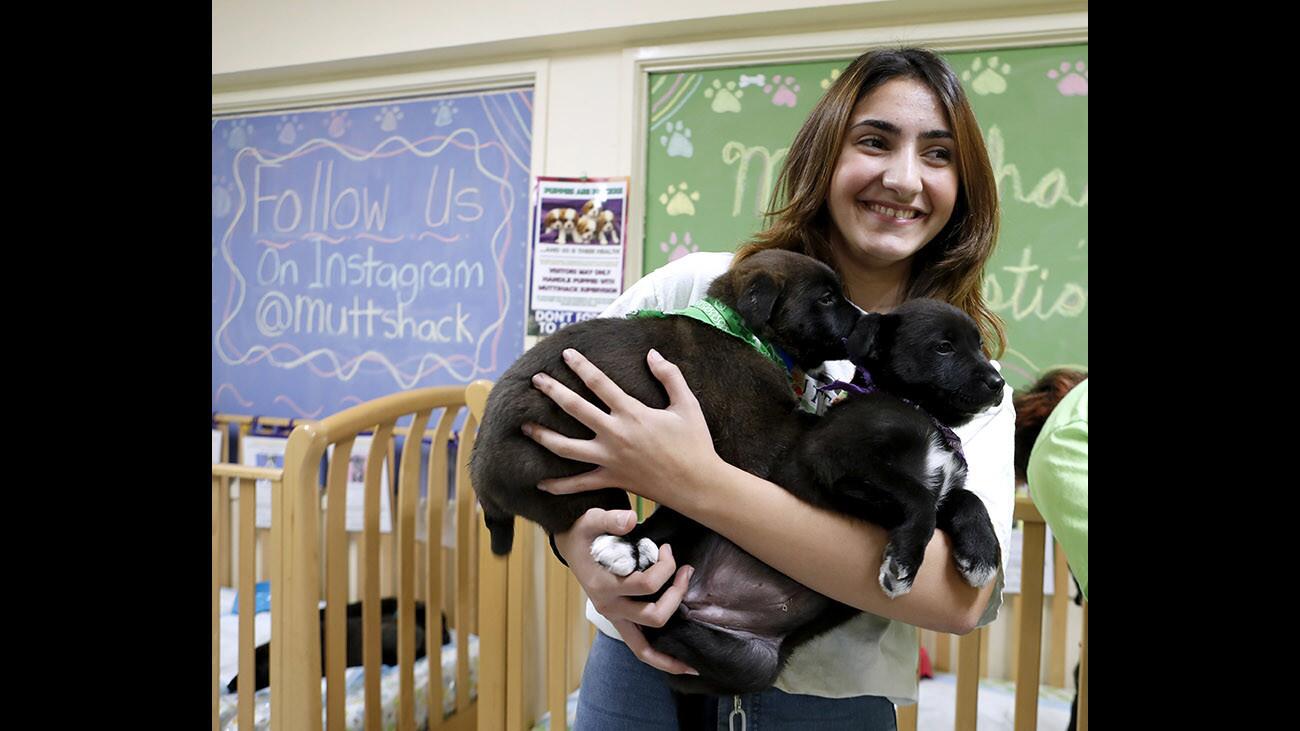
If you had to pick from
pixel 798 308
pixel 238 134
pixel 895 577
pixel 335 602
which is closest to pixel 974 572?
pixel 895 577

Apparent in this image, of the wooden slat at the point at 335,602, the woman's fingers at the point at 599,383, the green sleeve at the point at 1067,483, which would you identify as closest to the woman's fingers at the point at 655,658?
the woman's fingers at the point at 599,383

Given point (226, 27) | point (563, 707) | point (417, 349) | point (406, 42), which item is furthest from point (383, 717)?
point (226, 27)

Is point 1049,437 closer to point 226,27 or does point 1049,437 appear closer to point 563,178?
point 563,178

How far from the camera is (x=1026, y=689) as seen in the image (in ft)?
5.25

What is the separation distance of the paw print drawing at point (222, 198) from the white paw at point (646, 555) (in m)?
2.89

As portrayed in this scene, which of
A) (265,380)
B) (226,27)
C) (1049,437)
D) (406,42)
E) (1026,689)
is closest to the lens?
(1049,437)

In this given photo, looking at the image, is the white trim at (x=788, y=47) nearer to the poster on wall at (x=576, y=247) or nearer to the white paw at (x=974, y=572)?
the poster on wall at (x=576, y=247)

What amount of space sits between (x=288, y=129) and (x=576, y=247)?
1390 millimetres

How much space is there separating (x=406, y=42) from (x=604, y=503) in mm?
2211

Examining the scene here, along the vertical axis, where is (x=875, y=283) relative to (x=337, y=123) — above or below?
below

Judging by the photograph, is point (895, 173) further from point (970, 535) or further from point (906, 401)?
point (970, 535)

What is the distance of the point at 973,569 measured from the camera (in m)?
0.79

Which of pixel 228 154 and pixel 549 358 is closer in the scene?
pixel 549 358

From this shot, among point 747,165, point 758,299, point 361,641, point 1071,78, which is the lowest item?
point 361,641
